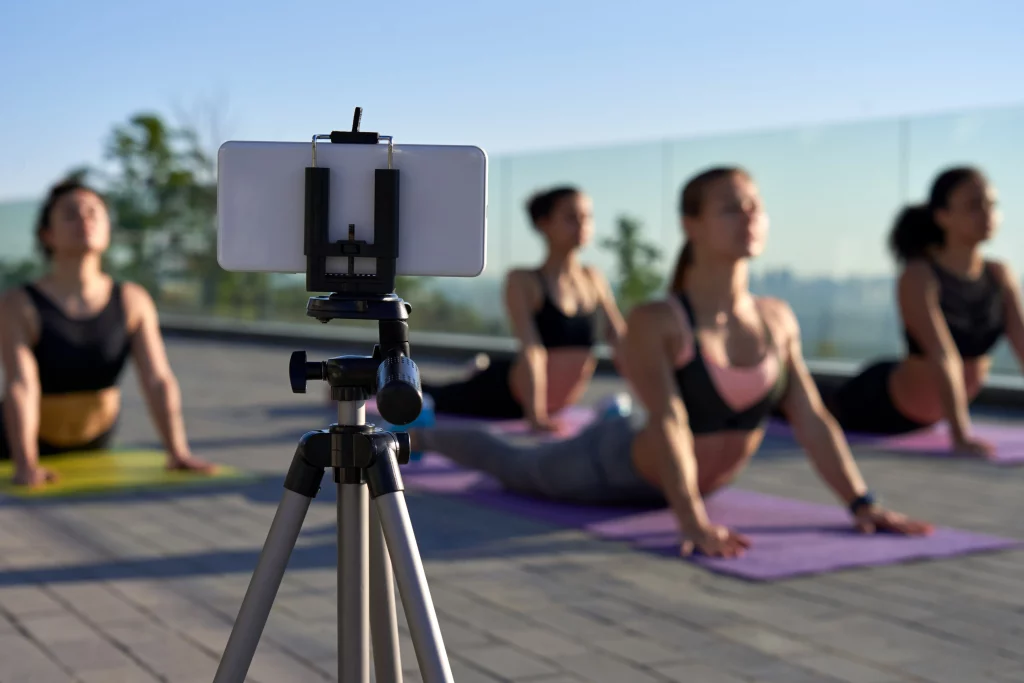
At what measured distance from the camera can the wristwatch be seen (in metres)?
4.97

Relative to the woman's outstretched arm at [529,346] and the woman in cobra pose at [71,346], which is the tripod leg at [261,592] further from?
the woman's outstretched arm at [529,346]

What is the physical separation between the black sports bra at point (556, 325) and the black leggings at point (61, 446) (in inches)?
107

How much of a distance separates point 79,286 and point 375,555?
170 inches

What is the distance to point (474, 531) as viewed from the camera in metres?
5.10

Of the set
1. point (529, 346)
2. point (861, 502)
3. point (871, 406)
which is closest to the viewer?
point (861, 502)

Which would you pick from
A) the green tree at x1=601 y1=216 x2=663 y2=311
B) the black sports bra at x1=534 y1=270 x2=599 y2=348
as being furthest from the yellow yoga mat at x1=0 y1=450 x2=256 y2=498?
the green tree at x1=601 y1=216 x2=663 y2=311

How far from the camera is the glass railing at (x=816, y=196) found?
10.7m

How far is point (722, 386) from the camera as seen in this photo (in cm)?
499

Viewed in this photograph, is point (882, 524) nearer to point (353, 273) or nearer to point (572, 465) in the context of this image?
point (572, 465)

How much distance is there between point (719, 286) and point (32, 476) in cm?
310

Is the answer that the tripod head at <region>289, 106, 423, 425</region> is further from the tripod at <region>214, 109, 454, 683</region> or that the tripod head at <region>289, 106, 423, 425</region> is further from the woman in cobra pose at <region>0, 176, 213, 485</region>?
the woman in cobra pose at <region>0, 176, 213, 485</region>

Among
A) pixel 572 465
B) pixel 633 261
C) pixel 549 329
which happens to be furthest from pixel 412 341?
pixel 572 465

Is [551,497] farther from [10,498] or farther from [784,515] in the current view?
[10,498]

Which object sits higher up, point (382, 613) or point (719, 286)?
point (719, 286)
